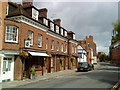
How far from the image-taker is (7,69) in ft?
45.8

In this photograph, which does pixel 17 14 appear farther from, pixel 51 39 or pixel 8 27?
pixel 51 39

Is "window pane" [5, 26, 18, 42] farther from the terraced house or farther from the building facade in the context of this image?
the building facade

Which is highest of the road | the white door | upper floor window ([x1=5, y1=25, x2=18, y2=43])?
upper floor window ([x1=5, y1=25, x2=18, y2=43])

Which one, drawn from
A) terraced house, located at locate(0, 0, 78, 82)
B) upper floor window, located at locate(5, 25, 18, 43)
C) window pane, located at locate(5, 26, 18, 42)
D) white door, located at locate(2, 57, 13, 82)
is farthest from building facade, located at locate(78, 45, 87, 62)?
white door, located at locate(2, 57, 13, 82)

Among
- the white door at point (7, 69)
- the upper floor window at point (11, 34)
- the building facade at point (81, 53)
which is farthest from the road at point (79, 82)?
the building facade at point (81, 53)

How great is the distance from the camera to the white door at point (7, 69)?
13627 mm

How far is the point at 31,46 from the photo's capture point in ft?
54.7

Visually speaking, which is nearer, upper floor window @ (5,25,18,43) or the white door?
the white door

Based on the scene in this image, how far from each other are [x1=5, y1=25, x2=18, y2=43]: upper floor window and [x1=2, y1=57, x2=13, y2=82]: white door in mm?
1938

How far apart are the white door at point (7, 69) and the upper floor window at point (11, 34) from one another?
1.94 meters

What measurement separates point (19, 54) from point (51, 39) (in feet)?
29.8

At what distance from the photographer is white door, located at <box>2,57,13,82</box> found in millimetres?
13627

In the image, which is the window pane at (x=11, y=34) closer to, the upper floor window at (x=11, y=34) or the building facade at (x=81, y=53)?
the upper floor window at (x=11, y=34)

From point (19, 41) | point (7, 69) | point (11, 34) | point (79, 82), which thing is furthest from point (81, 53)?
point (7, 69)
